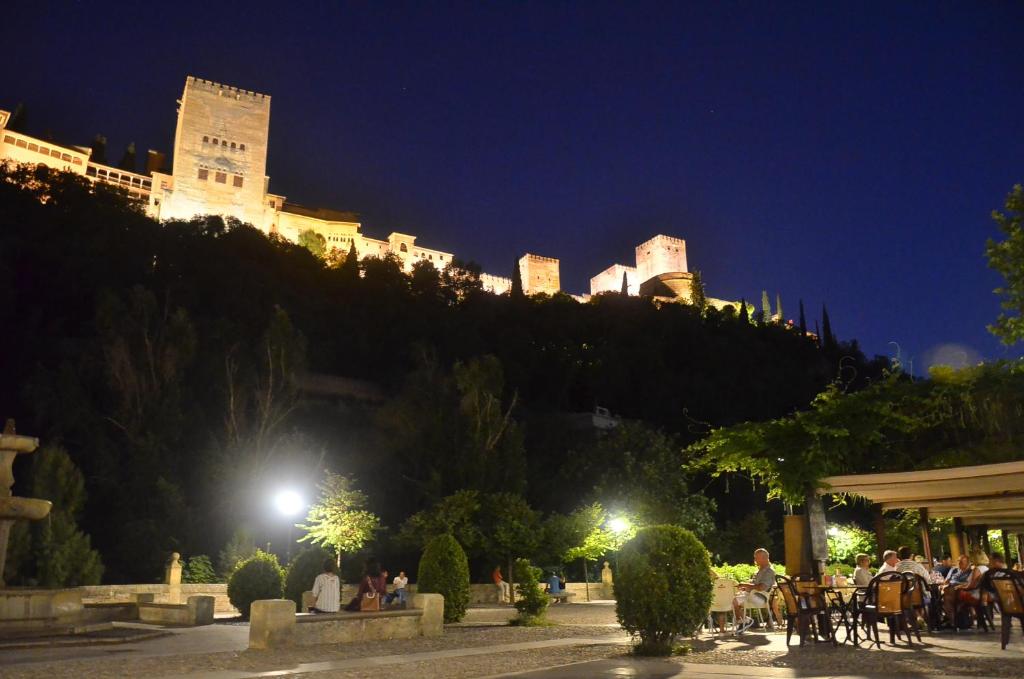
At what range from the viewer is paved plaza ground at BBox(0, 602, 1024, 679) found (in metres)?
6.86

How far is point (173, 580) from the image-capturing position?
65.6 ft

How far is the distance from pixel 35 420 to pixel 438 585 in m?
22.1

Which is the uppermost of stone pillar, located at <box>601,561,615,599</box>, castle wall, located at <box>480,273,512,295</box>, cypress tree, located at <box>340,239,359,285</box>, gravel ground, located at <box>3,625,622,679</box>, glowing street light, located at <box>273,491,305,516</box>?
castle wall, located at <box>480,273,512,295</box>

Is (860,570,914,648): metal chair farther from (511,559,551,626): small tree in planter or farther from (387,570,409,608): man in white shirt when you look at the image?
(387,570,409,608): man in white shirt

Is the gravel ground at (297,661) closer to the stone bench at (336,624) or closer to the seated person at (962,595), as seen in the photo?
the stone bench at (336,624)

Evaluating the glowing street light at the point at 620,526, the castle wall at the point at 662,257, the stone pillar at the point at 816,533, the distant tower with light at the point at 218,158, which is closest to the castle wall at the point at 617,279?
the castle wall at the point at 662,257

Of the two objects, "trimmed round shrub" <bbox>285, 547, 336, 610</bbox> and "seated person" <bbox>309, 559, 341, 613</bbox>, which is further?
"trimmed round shrub" <bbox>285, 547, 336, 610</bbox>

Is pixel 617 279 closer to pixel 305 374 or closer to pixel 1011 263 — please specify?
pixel 305 374

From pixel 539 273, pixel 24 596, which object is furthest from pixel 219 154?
pixel 24 596

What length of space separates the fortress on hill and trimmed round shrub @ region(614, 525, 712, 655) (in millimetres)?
62043

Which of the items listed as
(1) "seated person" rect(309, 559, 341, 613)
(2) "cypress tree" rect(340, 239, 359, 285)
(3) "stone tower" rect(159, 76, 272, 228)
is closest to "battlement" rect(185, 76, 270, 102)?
(3) "stone tower" rect(159, 76, 272, 228)

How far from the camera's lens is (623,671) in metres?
6.94

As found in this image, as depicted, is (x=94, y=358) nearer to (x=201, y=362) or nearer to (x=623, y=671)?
(x=201, y=362)

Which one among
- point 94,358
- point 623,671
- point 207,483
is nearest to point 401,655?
point 623,671
